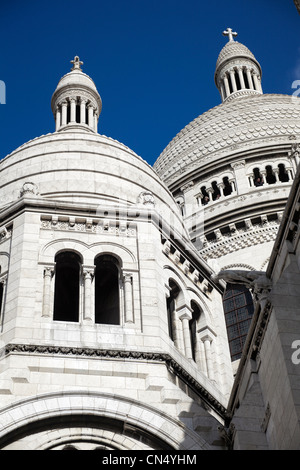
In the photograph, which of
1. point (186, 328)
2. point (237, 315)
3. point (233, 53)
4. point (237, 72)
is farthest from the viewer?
point (233, 53)

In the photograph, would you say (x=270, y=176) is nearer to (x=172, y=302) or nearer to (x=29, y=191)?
(x=172, y=302)

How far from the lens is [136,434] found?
1895cm

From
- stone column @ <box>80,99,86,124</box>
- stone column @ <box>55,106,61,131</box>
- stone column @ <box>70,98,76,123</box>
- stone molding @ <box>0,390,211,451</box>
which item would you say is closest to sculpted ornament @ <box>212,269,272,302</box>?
stone molding @ <box>0,390,211,451</box>

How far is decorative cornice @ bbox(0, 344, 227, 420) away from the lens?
20.0 metres

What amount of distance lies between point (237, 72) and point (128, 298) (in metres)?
38.7

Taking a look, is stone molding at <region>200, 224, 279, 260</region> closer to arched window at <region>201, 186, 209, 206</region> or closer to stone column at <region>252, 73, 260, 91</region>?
arched window at <region>201, 186, 209, 206</region>

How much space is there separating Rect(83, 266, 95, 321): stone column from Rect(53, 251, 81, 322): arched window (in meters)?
0.80

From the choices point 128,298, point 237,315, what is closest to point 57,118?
point 237,315

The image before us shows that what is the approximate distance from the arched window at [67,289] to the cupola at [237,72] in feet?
111

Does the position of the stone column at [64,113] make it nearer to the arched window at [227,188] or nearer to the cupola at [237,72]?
the arched window at [227,188]

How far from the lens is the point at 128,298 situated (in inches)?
870
